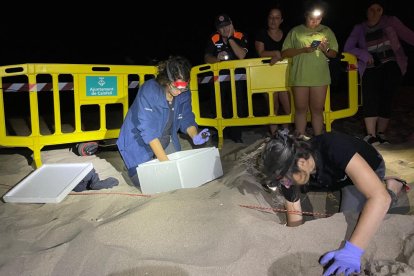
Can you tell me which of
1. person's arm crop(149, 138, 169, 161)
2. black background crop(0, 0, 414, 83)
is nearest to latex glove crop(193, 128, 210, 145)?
person's arm crop(149, 138, 169, 161)

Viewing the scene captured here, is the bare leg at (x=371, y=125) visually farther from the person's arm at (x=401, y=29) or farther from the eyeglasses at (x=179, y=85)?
the eyeglasses at (x=179, y=85)

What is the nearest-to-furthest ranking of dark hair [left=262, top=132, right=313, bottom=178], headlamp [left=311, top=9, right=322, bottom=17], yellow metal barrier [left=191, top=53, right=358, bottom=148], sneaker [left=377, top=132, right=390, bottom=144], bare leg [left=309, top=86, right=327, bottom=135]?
dark hair [left=262, top=132, right=313, bottom=178] < headlamp [left=311, top=9, right=322, bottom=17] < bare leg [left=309, top=86, right=327, bottom=135] < sneaker [left=377, top=132, right=390, bottom=144] < yellow metal barrier [left=191, top=53, right=358, bottom=148]

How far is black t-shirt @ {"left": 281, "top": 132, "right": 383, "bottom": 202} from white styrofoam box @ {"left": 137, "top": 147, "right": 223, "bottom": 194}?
37.5 inches

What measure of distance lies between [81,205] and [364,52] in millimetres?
3890

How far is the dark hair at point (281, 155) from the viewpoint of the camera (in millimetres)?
2107

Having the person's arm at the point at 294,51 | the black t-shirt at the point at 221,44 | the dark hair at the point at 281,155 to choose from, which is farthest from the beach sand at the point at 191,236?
the black t-shirt at the point at 221,44

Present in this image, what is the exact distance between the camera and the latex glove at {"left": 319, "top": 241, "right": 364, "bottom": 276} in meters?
1.99

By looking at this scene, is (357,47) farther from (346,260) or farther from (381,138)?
(346,260)

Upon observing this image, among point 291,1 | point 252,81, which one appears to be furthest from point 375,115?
point 291,1

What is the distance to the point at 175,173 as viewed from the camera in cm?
322

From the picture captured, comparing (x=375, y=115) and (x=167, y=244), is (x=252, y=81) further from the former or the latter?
(x=167, y=244)

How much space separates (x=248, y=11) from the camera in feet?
87.3

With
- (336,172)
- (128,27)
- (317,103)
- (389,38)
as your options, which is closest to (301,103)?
(317,103)

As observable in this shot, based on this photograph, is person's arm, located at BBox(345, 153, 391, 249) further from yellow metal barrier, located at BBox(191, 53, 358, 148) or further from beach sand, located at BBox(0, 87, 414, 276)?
yellow metal barrier, located at BBox(191, 53, 358, 148)
